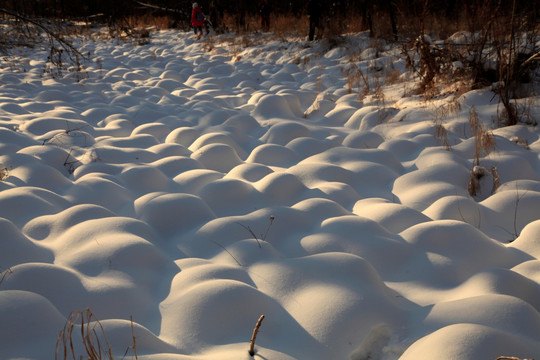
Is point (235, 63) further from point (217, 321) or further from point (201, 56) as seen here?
point (217, 321)

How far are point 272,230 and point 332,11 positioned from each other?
28.3 feet

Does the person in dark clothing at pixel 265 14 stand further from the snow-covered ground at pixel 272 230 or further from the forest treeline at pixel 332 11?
the snow-covered ground at pixel 272 230

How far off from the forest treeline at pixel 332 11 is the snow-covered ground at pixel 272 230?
5.67 feet

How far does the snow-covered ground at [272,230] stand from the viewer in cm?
139

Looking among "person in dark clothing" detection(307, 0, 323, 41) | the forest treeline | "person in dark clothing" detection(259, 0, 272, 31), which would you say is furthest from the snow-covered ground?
"person in dark clothing" detection(259, 0, 272, 31)

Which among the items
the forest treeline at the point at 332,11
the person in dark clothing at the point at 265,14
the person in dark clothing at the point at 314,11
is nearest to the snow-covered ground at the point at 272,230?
the forest treeline at the point at 332,11

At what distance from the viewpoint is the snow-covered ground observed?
54.8 inches

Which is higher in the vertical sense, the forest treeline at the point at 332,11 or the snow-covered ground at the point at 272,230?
the forest treeline at the point at 332,11

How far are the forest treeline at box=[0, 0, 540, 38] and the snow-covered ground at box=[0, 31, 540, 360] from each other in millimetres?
1728

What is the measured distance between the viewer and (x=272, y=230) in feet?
6.94

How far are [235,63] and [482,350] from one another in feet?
20.9

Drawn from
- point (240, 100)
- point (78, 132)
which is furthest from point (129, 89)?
point (78, 132)

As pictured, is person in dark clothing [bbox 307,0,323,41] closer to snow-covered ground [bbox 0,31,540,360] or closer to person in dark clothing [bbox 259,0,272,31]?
person in dark clothing [bbox 259,0,272,31]

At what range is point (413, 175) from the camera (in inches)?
108
